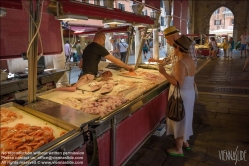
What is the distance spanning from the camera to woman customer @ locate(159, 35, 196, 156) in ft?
9.14

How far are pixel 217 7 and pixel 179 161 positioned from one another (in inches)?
1150

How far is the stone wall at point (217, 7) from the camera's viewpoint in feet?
83.3

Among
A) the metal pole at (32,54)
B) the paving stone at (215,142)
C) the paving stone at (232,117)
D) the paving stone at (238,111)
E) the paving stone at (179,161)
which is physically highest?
the metal pole at (32,54)

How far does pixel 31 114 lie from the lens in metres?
2.20

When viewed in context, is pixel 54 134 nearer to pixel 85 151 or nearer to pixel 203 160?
pixel 85 151

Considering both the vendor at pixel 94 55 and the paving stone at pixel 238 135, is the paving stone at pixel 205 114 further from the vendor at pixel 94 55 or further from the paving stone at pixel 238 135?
the vendor at pixel 94 55

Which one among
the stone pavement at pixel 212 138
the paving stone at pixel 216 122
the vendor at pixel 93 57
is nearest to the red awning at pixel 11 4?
the vendor at pixel 93 57

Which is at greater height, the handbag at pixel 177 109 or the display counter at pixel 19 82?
the display counter at pixel 19 82

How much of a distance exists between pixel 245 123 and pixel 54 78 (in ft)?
15.9

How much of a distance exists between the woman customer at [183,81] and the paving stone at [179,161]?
9 centimetres

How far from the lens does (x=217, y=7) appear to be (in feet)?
88.3

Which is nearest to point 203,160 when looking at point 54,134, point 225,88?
point 54,134

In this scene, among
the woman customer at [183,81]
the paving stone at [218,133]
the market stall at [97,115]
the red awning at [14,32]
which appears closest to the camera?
the market stall at [97,115]

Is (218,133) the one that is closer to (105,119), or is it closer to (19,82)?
(105,119)
